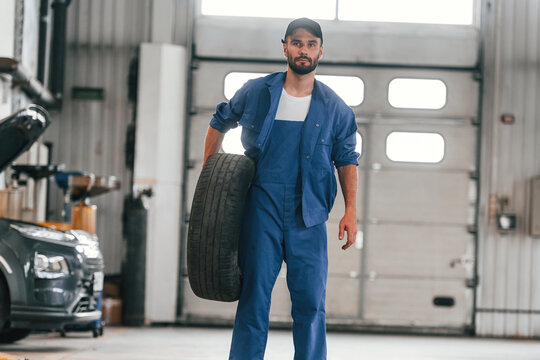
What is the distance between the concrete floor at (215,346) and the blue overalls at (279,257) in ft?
8.22

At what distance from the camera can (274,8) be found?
8680 mm

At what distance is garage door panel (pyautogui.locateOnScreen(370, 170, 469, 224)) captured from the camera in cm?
851

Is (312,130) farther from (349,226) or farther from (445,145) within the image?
(445,145)

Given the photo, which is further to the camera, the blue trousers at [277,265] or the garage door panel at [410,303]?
the garage door panel at [410,303]

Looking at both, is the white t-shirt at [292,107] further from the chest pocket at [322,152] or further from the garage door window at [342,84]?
the garage door window at [342,84]

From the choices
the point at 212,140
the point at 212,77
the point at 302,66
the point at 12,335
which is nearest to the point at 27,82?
the point at 12,335

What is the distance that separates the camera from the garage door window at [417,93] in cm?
863

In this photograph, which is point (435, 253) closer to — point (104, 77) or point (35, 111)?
point (104, 77)

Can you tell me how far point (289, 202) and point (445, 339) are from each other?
530 cm

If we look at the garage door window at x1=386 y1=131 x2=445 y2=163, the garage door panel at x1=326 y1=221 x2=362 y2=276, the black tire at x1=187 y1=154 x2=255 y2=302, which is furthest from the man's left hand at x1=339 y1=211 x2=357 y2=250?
the garage door window at x1=386 y1=131 x2=445 y2=163

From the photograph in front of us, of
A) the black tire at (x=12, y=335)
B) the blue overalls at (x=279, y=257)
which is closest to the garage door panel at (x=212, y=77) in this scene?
the black tire at (x=12, y=335)

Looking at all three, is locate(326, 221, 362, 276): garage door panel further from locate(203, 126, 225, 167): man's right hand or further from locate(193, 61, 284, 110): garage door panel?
locate(203, 126, 225, 167): man's right hand

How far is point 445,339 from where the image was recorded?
318 inches

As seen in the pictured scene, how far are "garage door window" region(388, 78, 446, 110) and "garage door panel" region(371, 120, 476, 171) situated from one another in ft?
0.73
